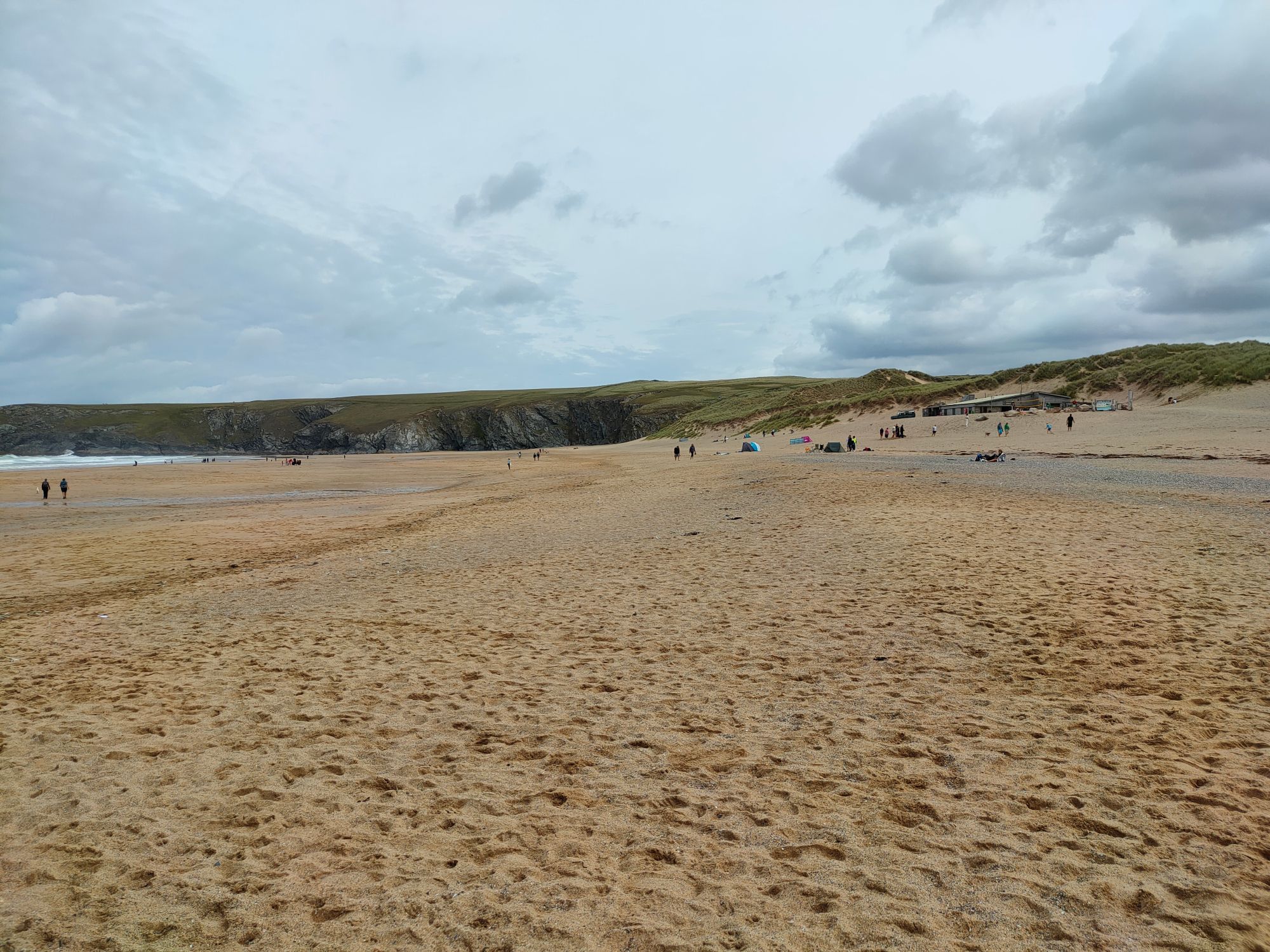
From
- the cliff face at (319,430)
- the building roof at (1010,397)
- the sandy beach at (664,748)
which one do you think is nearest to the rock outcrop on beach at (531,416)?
the cliff face at (319,430)

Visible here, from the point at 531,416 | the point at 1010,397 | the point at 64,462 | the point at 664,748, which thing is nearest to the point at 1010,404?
the point at 1010,397

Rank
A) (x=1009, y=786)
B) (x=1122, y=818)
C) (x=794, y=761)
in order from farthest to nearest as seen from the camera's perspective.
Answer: (x=794, y=761) → (x=1009, y=786) → (x=1122, y=818)

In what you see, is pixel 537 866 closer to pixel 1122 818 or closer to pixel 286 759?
pixel 286 759

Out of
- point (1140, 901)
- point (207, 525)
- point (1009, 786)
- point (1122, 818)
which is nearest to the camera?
point (1140, 901)

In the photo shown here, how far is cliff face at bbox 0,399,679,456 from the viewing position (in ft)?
498

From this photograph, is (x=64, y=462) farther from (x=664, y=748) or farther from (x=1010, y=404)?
(x=664, y=748)

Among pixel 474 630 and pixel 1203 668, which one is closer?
pixel 1203 668

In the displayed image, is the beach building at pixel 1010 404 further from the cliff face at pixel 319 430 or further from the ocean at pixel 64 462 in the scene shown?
the ocean at pixel 64 462

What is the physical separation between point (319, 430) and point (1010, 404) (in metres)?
153

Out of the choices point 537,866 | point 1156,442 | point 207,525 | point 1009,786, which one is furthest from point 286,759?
point 1156,442

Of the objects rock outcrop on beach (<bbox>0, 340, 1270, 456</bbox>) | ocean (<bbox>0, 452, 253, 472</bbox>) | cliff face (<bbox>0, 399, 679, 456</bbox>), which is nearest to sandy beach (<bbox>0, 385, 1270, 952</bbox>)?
rock outcrop on beach (<bbox>0, 340, 1270, 456</bbox>)

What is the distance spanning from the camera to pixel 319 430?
170 metres

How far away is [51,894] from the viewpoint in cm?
423

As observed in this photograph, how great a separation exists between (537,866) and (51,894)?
2.92 meters
